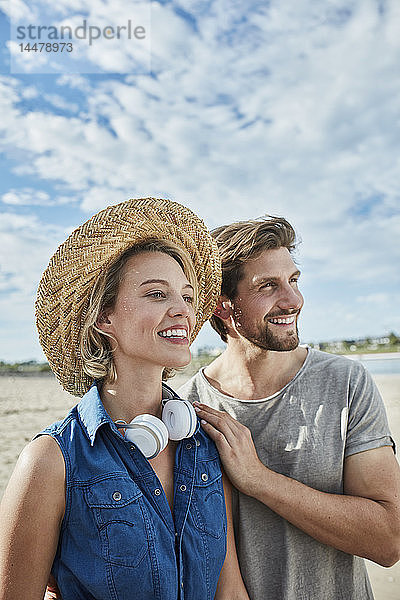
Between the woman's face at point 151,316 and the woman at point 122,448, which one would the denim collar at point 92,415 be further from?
the woman's face at point 151,316

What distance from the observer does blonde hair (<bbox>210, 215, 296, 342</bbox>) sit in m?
3.23

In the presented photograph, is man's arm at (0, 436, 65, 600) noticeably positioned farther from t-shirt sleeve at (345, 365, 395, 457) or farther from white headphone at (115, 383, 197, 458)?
t-shirt sleeve at (345, 365, 395, 457)

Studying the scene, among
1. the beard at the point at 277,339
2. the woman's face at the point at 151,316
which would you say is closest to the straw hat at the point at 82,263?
the woman's face at the point at 151,316

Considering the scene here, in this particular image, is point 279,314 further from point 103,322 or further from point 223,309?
point 103,322

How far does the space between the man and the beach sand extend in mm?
3677

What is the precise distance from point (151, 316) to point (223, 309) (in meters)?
1.04

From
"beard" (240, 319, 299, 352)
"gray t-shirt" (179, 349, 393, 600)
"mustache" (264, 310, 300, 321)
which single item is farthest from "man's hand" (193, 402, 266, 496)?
"mustache" (264, 310, 300, 321)

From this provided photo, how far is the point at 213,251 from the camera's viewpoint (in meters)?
3.11

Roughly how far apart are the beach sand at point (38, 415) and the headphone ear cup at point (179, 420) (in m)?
4.54

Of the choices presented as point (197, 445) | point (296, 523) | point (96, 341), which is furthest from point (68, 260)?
point (296, 523)

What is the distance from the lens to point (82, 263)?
262 centimetres

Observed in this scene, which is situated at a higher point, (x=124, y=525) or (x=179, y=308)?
(x=179, y=308)

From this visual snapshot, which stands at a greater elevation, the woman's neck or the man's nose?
the man's nose

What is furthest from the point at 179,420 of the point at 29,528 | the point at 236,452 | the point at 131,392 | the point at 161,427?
the point at 29,528
